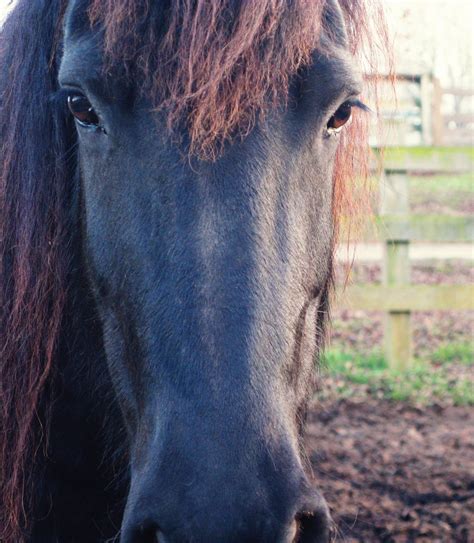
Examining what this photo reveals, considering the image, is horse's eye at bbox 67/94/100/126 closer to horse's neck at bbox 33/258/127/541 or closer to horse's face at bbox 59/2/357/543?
horse's face at bbox 59/2/357/543

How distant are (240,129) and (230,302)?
41cm

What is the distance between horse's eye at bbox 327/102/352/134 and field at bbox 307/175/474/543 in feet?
4.24

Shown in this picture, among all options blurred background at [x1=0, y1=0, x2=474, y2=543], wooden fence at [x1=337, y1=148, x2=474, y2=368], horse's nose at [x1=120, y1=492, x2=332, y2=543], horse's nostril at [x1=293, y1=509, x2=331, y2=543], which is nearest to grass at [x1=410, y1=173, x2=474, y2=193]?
blurred background at [x1=0, y1=0, x2=474, y2=543]

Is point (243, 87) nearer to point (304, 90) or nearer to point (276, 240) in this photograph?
point (304, 90)

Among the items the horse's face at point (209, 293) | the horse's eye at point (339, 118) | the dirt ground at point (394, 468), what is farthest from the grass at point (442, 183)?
the horse's face at point (209, 293)

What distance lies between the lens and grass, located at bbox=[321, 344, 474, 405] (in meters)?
5.64

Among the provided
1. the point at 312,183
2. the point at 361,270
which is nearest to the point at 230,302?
the point at 312,183

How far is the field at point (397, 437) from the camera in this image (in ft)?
12.3

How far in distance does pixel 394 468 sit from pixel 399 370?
1.79 m

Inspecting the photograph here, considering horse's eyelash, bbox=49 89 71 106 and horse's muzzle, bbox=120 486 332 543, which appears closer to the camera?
horse's muzzle, bbox=120 486 332 543

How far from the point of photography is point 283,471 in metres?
1.35

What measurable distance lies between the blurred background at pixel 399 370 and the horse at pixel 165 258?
85 centimetres

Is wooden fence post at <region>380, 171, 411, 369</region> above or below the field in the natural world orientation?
above

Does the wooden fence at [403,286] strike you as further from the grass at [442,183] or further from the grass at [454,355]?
the grass at [442,183]
